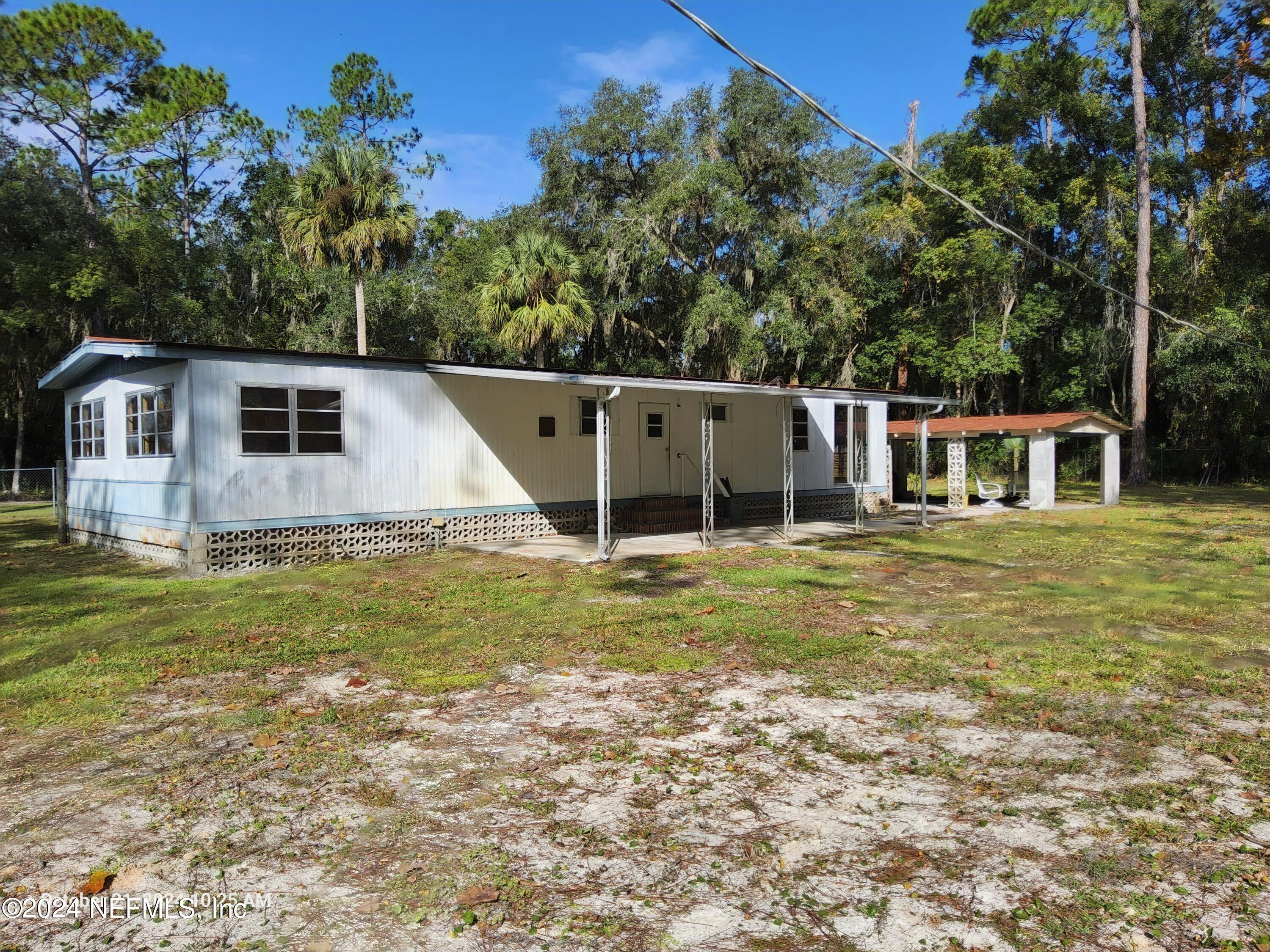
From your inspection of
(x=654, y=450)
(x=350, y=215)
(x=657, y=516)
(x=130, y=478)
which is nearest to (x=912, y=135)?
(x=350, y=215)

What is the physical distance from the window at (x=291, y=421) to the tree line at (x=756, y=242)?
1194 centimetres

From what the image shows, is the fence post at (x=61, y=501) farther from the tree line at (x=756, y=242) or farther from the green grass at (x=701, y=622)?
the tree line at (x=756, y=242)

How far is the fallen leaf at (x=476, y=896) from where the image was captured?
292 cm

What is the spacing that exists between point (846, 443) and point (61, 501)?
1587 centimetres

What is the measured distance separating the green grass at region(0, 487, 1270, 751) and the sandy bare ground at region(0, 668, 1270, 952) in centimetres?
76

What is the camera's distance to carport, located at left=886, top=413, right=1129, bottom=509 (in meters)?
20.1

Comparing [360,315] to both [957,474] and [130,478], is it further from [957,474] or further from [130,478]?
[957,474]

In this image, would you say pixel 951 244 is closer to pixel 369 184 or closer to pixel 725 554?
pixel 369 184

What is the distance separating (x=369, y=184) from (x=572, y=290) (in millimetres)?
6016

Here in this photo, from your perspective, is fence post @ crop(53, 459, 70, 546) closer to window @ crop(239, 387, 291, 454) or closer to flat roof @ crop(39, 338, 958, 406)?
flat roof @ crop(39, 338, 958, 406)

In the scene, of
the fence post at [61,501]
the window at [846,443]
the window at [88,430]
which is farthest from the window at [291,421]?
the window at [846,443]

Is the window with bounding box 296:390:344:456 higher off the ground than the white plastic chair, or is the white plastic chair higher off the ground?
the window with bounding box 296:390:344:456

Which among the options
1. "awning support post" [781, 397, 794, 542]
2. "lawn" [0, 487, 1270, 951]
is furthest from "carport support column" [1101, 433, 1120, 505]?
"lawn" [0, 487, 1270, 951]

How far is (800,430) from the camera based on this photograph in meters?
18.5
